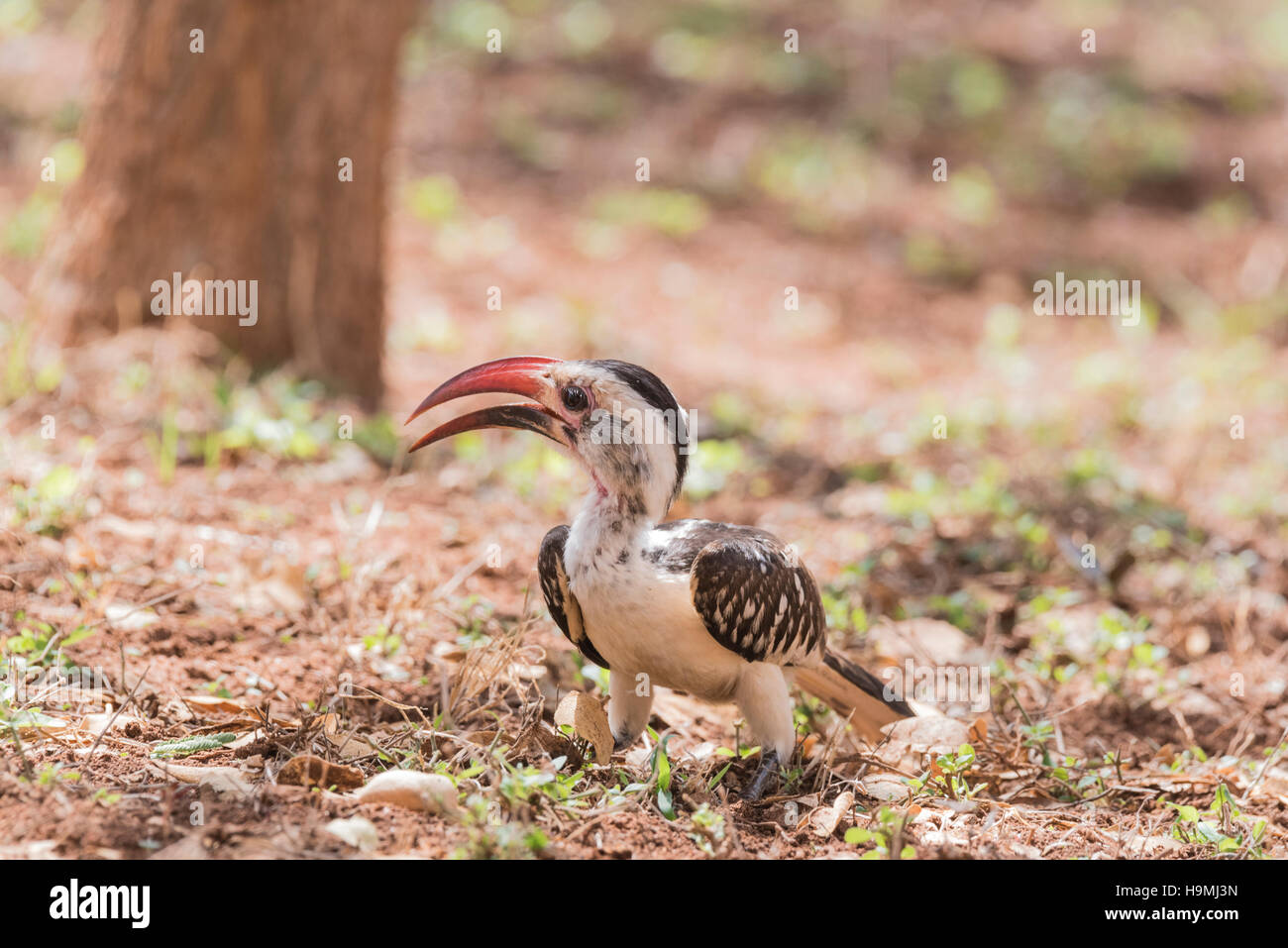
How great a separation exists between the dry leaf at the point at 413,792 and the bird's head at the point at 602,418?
0.84m

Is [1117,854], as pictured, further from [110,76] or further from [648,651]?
[110,76]

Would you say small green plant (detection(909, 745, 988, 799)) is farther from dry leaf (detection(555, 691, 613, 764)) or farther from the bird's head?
the bird's head

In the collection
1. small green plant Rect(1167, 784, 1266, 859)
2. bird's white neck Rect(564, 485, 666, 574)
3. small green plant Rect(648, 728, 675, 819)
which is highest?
bird's white neck Rect(564, 485, 666, 574)

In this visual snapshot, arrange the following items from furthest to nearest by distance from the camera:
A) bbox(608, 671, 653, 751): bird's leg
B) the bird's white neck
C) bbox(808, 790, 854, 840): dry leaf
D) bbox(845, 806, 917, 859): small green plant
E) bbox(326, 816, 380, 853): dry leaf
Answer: bbox(608, 671, 653, 751): bird's leg
the bird's white neck
bbox(808, 790, 854, 840): dry leaf
bbox(845, 806, 917, 859): small green plant
bbox(326, 816, 380, 853): dry leaf

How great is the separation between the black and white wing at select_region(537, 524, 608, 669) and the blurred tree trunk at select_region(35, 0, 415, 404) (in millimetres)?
3074

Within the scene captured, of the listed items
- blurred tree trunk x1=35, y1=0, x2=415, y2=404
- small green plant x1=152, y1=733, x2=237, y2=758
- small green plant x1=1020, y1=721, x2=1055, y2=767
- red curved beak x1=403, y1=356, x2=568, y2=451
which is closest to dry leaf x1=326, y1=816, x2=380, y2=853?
small green plant x1=152, y1=733, x2=237, y2=758

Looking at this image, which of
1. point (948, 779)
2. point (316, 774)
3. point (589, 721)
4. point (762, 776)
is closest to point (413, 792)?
point (316, 774)

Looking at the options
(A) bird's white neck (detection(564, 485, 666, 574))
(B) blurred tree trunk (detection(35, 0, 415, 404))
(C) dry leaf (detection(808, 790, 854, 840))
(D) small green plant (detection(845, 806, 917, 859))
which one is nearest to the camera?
(D) small green plant (detection(845, 806, 917, 859))

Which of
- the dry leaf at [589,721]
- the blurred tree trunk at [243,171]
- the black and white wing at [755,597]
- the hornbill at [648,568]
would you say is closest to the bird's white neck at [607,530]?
the hornbill at [648,568]

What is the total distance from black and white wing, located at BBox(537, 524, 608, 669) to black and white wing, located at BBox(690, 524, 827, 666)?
36 centimetres

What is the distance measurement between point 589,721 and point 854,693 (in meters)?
0.87

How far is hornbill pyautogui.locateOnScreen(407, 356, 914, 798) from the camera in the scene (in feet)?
9.91

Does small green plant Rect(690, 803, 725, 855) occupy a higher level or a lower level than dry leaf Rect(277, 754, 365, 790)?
lower

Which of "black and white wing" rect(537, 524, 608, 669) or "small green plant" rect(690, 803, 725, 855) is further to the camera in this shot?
"black and white wing" rect(537, 524, 608, 669)
